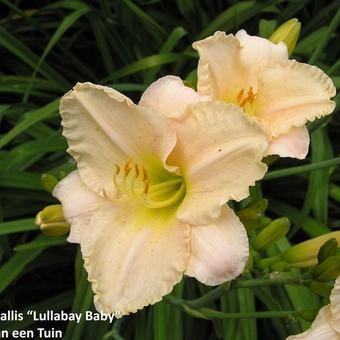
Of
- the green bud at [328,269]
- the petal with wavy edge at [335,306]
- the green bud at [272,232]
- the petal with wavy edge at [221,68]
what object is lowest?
the petal with wavy edge at [335,306]

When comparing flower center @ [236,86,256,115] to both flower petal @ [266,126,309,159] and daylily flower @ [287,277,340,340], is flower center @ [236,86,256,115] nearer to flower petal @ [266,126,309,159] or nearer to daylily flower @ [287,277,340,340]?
flower petal @ [266,126,309,159]

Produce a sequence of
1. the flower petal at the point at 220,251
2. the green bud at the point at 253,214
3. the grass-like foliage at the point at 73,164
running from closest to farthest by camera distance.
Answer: the flower petal at the point at 220,251 → the green bud at the point at 253,214 → the grass-like foliage at the point at 73,164

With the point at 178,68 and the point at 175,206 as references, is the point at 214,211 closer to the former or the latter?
the point at 175,206

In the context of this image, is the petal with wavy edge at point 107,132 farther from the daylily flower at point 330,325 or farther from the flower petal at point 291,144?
the daylily flower at point 330,325

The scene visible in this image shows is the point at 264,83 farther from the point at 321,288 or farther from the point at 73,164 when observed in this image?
the point at 73,164

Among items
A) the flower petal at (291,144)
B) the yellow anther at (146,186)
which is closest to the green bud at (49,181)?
the yellow anther at (146,186)
